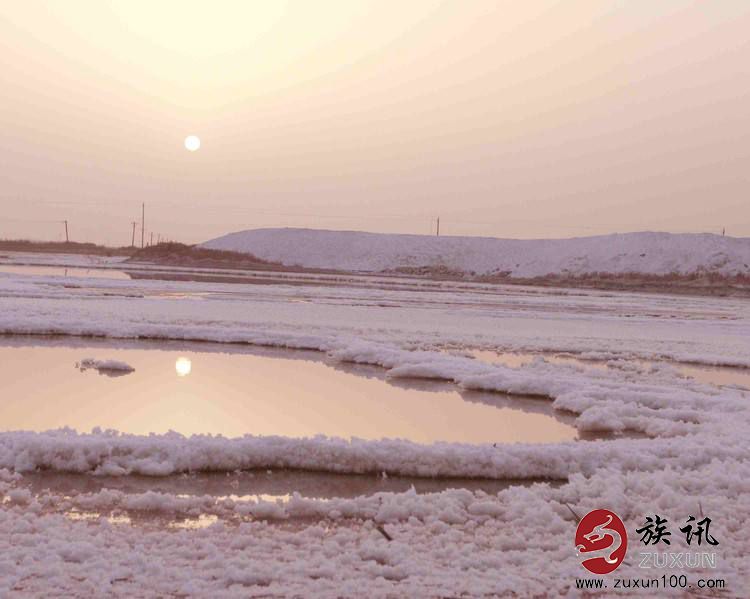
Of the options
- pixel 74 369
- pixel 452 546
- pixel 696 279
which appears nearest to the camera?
pixel 452 546

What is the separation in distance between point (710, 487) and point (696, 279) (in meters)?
77.7

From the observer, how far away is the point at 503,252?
377 feet

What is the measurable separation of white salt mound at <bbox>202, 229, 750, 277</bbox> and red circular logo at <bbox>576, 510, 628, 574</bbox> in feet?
283

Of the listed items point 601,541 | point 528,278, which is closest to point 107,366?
point 601,541

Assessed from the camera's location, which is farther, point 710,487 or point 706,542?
point 710,487

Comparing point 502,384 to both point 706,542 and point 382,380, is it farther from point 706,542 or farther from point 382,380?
point 706,542

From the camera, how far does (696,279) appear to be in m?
78.2

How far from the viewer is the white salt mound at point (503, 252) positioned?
91375 mm

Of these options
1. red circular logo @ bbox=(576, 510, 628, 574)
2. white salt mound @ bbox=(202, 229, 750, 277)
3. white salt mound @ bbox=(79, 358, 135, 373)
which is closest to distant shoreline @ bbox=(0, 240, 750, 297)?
white salt mound @ bbox=(202, 229, 750, 277)

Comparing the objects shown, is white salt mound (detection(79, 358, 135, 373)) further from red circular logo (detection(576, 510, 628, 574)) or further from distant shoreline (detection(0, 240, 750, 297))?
distant shoreline (detection(0, 240, 750, 297))

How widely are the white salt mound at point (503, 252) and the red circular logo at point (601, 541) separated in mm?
86154

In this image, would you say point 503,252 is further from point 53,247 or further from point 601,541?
point 601,541

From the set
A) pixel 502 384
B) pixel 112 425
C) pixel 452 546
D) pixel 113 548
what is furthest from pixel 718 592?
pixel 502 384

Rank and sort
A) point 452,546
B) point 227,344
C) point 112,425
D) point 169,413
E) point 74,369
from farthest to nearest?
point 227,344 < point 74,369 < point 169,413 < point 112,425 < point 452,546
